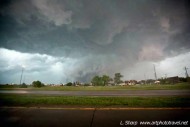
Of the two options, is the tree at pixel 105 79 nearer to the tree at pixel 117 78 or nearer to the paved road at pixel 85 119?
the tree at pixel 117 78

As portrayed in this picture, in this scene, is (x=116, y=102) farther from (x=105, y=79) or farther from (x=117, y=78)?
(x=117, y=78)

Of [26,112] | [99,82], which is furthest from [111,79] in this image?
[26,112]

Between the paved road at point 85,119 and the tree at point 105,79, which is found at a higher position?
the tree at point 105,79

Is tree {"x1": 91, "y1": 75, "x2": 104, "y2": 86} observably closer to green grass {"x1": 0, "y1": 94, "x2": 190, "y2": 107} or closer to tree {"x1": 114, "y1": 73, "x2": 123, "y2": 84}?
tree {"x1": 114, "y1": 73, "x2": 123, "y2": 84}

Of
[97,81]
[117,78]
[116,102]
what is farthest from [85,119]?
[117,78]

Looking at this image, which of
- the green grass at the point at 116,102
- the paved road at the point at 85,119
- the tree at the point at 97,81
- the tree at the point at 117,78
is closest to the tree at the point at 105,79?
the tree at the point at 97,81

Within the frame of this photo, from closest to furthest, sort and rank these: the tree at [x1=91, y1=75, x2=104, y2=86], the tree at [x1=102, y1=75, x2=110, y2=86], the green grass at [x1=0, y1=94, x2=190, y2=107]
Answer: the green grass at [x1=0, y1=94, x2=190, y2=107]
the tree at [x1=91, y1=75, x2=104, y2=86]
the tree at [x1=102, y1=75, x2=110, y2=86]

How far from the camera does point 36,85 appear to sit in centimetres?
5409

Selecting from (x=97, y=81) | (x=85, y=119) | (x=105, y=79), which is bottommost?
(x=85, y=119)

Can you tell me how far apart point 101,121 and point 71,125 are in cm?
92

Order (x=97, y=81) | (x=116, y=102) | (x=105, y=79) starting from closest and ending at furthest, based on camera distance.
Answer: (x=116, y=102) < (x=97, y=81) < (x=105, y=79)

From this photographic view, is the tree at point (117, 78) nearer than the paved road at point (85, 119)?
No

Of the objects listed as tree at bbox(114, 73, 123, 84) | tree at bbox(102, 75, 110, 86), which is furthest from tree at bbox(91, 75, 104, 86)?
tree at bbox(114, 73, 123, 84)

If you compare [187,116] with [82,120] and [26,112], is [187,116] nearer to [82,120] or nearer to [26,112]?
[82,120]
